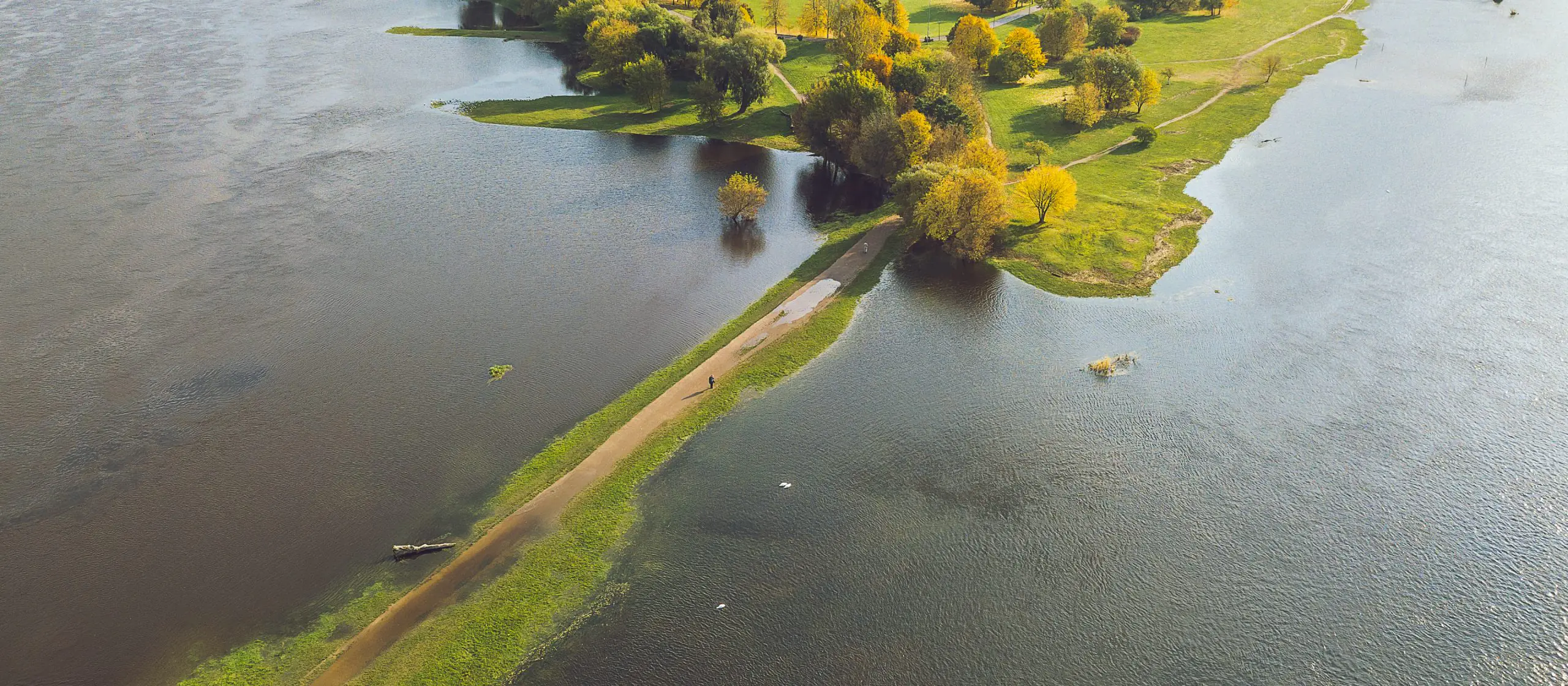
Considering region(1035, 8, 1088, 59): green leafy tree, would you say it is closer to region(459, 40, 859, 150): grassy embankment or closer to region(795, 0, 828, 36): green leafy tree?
region(795, 0, 828, 36): green leafy tree

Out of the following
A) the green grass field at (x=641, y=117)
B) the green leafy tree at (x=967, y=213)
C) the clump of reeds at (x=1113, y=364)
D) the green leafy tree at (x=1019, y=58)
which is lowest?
the clump of reeds at (x=1113, y=364)

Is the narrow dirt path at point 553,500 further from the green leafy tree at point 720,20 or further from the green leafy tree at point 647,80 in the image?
the green leafy tree at point 720,20

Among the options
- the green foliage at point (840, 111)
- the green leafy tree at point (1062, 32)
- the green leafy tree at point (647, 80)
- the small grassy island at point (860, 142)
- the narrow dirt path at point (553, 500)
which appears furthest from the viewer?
the green leafy tree at point (1062, 32)

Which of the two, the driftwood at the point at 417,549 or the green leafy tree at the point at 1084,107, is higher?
the green leafy tree at the point at 1084,107

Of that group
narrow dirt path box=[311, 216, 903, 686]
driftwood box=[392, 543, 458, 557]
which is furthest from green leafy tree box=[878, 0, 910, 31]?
driftwood box=[392, 543, 458, 557]

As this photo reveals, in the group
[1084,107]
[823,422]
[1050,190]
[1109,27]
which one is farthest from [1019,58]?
[823,422]

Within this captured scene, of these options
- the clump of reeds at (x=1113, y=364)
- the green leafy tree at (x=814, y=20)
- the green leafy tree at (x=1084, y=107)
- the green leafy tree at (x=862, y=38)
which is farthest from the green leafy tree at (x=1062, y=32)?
the clump of reeds at (x=1113, y=364)
